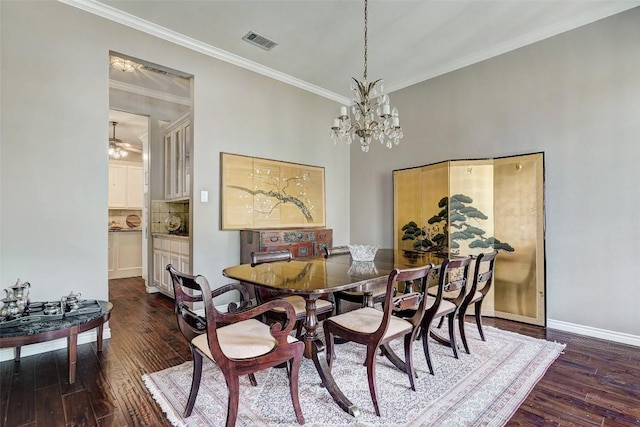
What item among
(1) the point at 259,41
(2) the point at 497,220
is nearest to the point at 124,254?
(1) the point at 259,41

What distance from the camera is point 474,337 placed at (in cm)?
303

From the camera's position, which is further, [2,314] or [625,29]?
[625,29]

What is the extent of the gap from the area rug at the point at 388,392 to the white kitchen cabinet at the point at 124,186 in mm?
5639

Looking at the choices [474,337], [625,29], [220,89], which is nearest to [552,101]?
[625,29]

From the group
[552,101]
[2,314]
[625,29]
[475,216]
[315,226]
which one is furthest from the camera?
[315,226]

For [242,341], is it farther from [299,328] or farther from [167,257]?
[167,257]

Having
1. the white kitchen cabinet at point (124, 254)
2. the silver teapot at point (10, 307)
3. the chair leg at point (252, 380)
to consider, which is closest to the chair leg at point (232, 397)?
the chair leg at point (252, 380)

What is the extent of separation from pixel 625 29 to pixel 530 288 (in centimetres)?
269

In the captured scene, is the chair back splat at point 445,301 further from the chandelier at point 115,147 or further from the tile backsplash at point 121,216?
the tile backsplash at point 121,216

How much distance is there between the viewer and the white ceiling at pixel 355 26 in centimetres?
300

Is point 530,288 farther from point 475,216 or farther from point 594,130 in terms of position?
point 594,130

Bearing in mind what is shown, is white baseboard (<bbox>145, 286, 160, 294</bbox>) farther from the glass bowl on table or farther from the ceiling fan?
the glass bowl on table

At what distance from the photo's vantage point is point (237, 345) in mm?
1673

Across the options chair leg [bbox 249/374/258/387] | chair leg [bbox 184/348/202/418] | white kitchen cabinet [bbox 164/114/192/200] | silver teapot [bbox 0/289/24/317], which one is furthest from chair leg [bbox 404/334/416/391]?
white kitchen cabinet [bbox 164/114/192/200]
